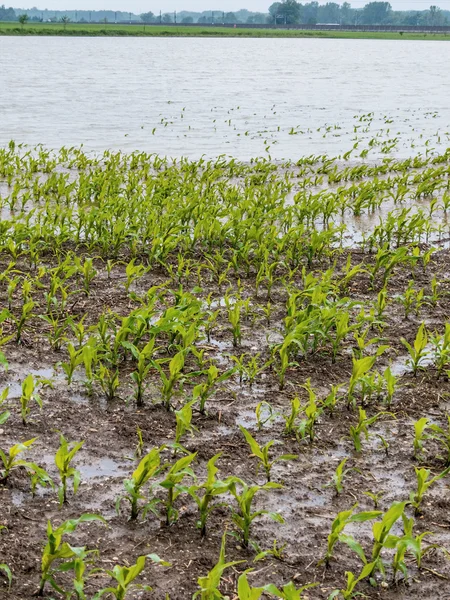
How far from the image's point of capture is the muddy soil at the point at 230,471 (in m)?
2.62

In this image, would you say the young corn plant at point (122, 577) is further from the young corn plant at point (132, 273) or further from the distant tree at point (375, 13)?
the distant tree at point (375, 13)

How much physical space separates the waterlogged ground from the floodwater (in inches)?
287

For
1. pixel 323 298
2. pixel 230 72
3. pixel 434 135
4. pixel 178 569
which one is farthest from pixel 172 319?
pixel 230 72

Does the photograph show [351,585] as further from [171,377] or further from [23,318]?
[23,318]

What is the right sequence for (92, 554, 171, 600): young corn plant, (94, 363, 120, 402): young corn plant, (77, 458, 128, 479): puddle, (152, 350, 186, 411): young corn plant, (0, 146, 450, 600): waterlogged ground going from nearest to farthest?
(92, 554, 171, 600): young corn plant
(0, 146, 450, 600): waterlogged ground
(77, 458, 128, 479): puddle
(152, 350, 186, 411): young corn plant
(94, 363, 120, 402): young corn plant

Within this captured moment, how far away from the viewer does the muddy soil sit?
262 centimetres

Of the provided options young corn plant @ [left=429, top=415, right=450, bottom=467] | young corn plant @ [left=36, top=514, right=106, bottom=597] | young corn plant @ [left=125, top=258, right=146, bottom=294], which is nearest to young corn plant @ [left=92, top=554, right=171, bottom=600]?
young corn plant @ [left=36, top=514, right=106, bottom=597]

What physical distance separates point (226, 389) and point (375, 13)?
200 m

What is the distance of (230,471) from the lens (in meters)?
3.27

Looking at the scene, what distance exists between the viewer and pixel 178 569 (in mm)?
2611

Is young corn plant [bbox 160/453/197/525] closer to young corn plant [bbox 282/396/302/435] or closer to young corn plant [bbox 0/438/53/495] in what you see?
young corn plant [bbox 0/438/53/495]

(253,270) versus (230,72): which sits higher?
(230,72)

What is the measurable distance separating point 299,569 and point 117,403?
148 centimetres

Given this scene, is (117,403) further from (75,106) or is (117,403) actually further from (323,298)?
(75,106)
